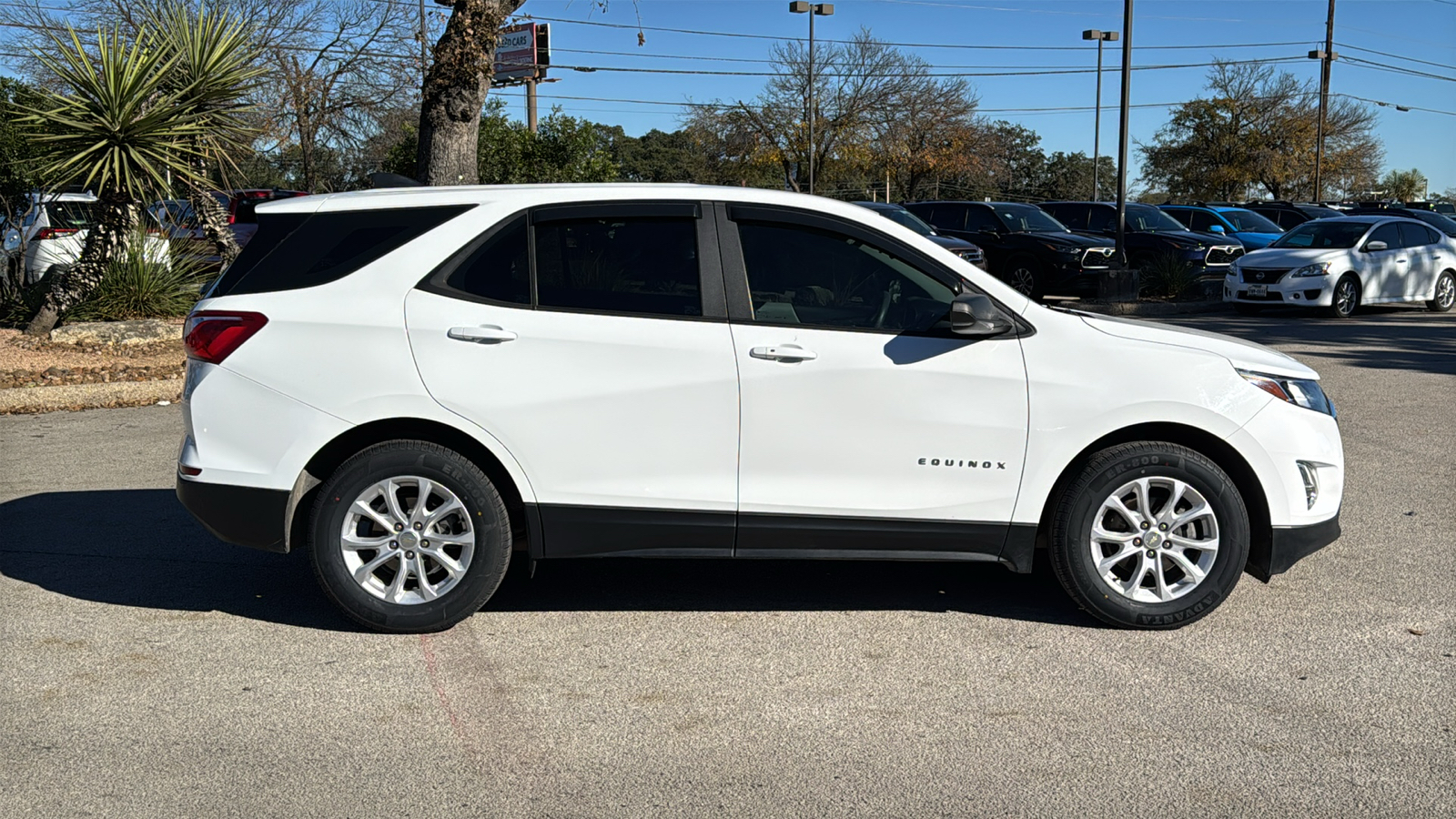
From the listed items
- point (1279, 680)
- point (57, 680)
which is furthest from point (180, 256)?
point (1279, 680)

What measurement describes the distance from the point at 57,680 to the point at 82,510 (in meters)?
2.74

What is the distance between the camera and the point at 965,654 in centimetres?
476

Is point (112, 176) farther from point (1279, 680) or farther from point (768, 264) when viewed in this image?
point (1279, 680)

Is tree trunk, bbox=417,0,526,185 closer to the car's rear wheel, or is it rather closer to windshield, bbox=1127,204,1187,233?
the car's rear wheel

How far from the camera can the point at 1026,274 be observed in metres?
20.7

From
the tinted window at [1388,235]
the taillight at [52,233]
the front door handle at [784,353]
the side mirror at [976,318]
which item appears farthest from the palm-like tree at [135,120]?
the tinted window at [1388,235]

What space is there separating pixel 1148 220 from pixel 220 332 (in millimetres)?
22242

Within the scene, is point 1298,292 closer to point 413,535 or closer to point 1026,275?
point 1026,275

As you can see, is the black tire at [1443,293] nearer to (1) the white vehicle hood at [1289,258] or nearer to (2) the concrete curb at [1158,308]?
(1) the white vehicle hood at [1289,258]

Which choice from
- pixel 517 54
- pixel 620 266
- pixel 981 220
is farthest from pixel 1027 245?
pixel 517 54

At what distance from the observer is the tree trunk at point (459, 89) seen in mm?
13922

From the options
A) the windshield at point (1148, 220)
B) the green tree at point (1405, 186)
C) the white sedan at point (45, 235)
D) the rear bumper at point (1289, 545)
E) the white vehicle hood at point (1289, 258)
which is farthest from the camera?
the green tree at point (1405, 186)

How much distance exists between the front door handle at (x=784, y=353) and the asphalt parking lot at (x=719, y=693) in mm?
1129

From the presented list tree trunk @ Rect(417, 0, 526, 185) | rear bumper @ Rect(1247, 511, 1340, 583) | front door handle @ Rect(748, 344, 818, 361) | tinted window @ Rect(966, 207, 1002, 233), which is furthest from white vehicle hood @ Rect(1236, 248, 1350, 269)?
front door handle @ Rect(748, 344, 818, 361)
